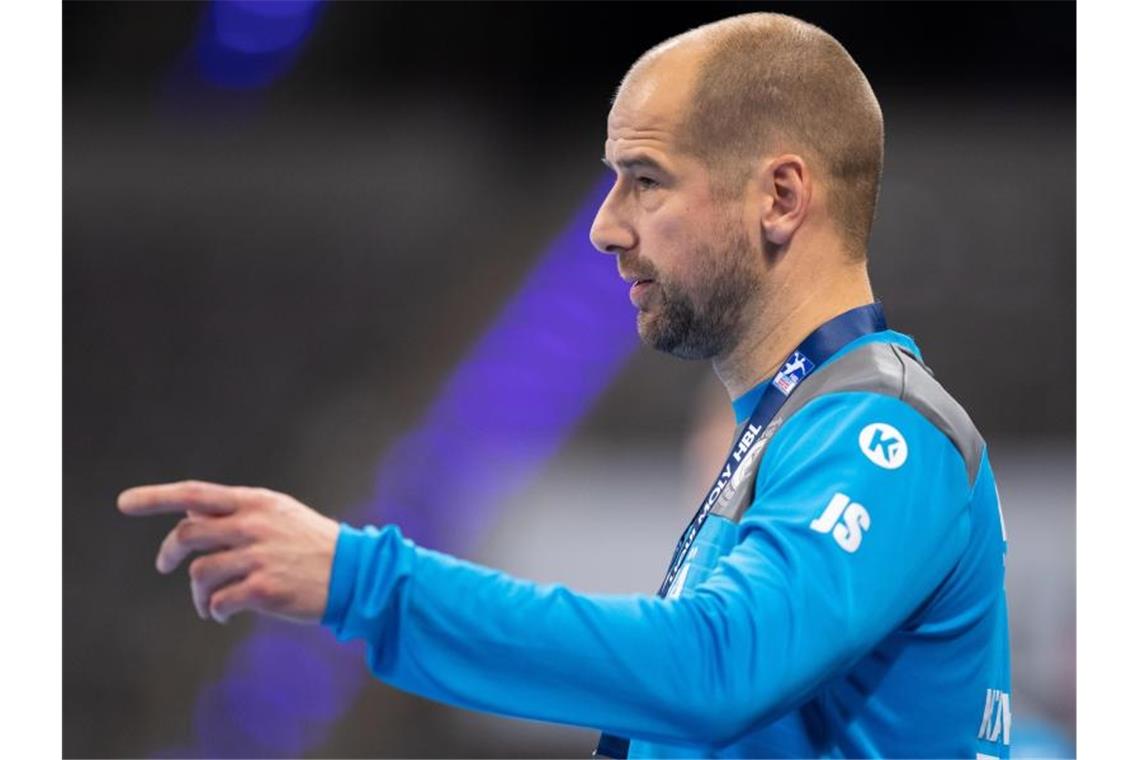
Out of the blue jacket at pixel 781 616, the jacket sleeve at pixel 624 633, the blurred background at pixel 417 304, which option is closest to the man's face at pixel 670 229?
the blue jacket at pixel 781 616

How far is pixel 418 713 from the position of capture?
5.43 meters

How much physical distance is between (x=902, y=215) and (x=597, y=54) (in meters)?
1.57

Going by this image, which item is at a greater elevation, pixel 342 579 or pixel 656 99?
pixel 656 99

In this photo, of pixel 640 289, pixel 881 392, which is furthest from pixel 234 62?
pixel 881 392

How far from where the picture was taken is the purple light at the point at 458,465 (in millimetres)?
5531

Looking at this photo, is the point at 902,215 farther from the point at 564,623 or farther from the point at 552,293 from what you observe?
the point at 564,623

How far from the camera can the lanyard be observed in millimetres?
1670

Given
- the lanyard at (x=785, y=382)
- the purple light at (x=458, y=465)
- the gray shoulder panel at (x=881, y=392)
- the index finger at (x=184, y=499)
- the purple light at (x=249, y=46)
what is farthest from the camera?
the purple light at (x=249, y=46)

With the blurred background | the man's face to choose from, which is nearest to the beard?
the man's face

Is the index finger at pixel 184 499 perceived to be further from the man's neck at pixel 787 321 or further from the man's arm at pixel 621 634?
the man's neck at pixel 787 321

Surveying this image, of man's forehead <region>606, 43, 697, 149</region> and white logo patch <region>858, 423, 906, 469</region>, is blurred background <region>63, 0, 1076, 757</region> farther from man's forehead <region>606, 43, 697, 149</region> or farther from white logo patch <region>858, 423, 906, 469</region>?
white logo patch <region>858, 423, 906, 469</region>

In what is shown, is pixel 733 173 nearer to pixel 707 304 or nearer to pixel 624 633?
pixel 707 304

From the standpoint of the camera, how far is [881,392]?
147 cm

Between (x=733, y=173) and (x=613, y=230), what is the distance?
0.18 meters
